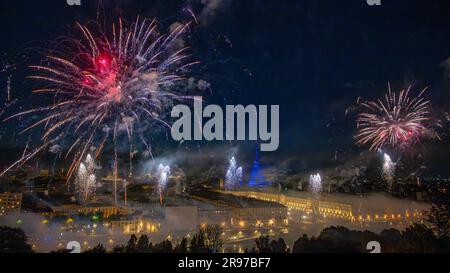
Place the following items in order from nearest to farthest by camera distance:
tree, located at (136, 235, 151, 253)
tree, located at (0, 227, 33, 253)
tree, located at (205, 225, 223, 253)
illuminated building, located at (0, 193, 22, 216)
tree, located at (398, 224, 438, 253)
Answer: tree, located at (0, 227, 33, 253) < tree, located at (398, 224, 438, 253) < tree, located at (136, 235, 151, 253) < tree, located at (205, 225, 223, 253) < illuminated building, located at (0, 193, 22, 216)

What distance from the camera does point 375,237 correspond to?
8789 mm

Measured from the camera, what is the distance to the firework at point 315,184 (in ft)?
34.9

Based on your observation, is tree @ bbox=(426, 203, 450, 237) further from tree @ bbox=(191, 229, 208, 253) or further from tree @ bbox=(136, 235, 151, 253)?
tree @ bbox=(136, 235, 151, 253)

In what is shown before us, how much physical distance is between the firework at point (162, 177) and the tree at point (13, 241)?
3745 millimetres

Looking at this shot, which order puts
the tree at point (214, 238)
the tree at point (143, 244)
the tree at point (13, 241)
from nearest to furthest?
the tree at point (13, 241)
the tree at point (143, 244)
the tree at point (214, 238)

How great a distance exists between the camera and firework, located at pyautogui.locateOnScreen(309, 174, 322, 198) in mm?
10633

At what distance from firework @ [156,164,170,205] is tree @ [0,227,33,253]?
3.75 m

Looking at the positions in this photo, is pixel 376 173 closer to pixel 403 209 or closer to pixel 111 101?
pixel 403 209

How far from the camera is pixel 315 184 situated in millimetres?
10797

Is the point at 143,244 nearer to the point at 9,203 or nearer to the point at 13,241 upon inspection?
the point at 13,241

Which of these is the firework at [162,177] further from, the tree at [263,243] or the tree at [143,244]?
the tree at [263,243]

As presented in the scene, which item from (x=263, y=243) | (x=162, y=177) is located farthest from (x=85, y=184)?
(x=263, y=243)

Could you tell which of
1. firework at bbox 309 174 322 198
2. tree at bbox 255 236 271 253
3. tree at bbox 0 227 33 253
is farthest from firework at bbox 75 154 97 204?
firework at bbox 309 174 322 198

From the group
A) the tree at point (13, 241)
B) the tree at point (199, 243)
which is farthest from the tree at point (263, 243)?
the tree at point (13, 241)
